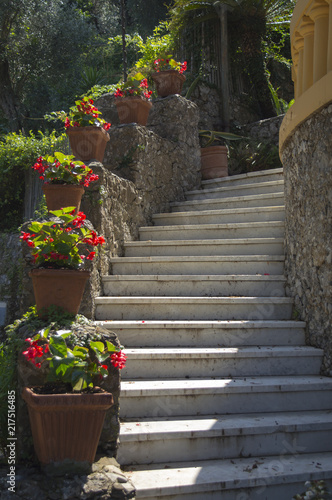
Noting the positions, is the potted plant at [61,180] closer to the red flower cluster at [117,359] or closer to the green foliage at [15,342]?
the green foliage at [15,342]

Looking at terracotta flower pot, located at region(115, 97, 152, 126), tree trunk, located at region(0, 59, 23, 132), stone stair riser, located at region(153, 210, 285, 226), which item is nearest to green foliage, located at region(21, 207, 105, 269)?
stone stair riser, located at region(153, 210, 285, 226)

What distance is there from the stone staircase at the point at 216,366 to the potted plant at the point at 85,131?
1.06 m

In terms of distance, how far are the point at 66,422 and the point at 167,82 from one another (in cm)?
531

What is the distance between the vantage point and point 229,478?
2.94 m

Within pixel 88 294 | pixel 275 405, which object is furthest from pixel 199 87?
pixel 275 405

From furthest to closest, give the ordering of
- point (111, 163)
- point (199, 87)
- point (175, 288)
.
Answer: point (199, 87), point (111, 163), point (175, 288)

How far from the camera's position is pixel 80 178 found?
12.8 ft

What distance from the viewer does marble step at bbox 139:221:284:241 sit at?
17.5 ft

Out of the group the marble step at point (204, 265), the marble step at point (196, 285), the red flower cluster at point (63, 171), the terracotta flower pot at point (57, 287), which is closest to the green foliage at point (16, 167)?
the marble step at point (204, 265)

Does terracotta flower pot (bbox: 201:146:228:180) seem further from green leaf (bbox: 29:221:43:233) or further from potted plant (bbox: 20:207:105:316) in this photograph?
green leaf (bbox: 29:221:43:233)

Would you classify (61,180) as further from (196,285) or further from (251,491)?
(251,491)

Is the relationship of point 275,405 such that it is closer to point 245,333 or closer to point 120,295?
point 245,333

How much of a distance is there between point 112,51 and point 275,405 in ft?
36.9

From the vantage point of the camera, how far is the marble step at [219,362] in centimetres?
383
